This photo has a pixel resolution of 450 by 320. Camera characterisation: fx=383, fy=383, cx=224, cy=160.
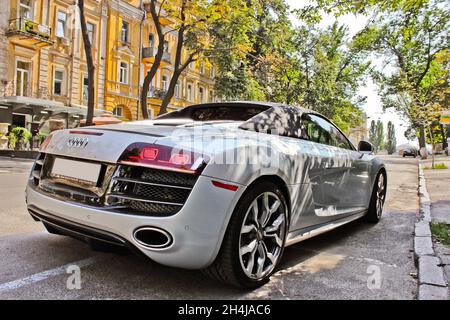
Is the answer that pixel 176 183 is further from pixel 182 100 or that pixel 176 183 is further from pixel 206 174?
pixel 182 100

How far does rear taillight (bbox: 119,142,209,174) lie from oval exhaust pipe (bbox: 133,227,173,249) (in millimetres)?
378

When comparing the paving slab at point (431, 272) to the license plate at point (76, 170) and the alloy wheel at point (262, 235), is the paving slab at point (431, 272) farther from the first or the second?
the license plate at point (76, 170)

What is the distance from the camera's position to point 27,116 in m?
22.0

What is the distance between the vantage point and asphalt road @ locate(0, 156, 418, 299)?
249cm

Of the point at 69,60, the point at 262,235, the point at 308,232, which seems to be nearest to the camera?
the point at 262,235

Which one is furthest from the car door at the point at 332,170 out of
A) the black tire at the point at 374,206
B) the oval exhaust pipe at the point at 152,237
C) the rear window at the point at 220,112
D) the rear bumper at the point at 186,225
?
the oval exhaust pipe at the point at 152,237

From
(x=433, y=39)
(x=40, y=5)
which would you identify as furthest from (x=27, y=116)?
(x=433, y=39)

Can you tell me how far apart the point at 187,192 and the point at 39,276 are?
1.27 metres

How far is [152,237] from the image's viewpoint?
2312mm

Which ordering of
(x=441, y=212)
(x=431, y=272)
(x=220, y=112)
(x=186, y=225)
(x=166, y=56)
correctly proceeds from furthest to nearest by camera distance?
1. (x=166, y=56)
2. (x=441, y=212)
3. (x=220, y=112)
4. (x=431, y=272)
5. (x=186, y=225)

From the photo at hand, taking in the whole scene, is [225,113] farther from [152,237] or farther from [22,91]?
[22,91]

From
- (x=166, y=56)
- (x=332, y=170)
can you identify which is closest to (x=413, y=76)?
(x=166, y=56)

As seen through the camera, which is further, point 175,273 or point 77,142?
point 175,273
